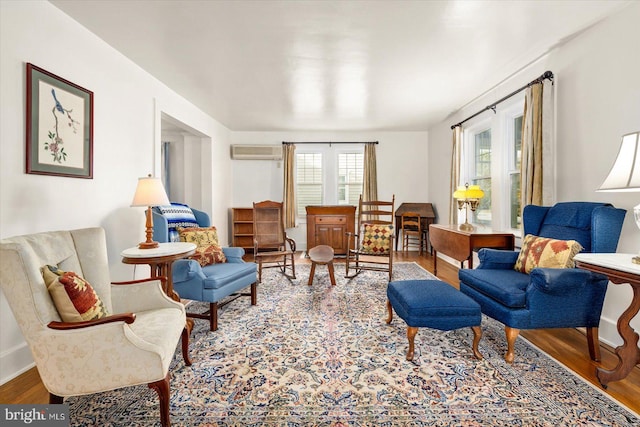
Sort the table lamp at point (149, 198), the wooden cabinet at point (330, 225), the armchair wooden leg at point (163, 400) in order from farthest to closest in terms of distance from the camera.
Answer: the wooden cabinet at point (330, 225) < the table lamp at point (149, 198) < the armchair wooden leg at point (163, 400)

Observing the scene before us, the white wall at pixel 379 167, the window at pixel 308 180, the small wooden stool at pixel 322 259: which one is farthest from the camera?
the window at pixel 308 180

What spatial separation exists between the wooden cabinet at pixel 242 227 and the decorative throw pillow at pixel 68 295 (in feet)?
13.8

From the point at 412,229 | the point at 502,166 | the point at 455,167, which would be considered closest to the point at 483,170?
the point at 455,167

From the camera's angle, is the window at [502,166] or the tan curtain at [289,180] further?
the tan curtain at [289,180]

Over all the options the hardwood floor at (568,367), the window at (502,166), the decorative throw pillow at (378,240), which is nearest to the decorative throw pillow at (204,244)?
the hardwood floor at (568,367)

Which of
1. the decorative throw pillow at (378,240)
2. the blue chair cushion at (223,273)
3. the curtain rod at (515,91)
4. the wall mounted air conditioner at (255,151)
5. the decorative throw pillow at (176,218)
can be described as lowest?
the blue chair cushion at (223,273)

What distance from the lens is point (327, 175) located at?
6.04 m

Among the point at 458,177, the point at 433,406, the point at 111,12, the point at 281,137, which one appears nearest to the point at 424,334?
the point at 433,406

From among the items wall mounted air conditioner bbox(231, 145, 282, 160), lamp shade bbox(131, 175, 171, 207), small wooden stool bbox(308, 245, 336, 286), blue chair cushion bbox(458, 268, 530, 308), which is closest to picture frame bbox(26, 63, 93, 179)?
lamp shade bbox(131, 175, 171, 207)

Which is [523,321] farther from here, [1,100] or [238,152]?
[238,152]

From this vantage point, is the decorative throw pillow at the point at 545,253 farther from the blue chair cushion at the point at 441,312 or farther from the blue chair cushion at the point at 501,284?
the blue chair cushion at the point at 441,312

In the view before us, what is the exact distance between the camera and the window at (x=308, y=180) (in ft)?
19.8

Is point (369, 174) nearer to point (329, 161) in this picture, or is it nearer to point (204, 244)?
point (329, 161)

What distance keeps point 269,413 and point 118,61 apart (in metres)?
3.16
